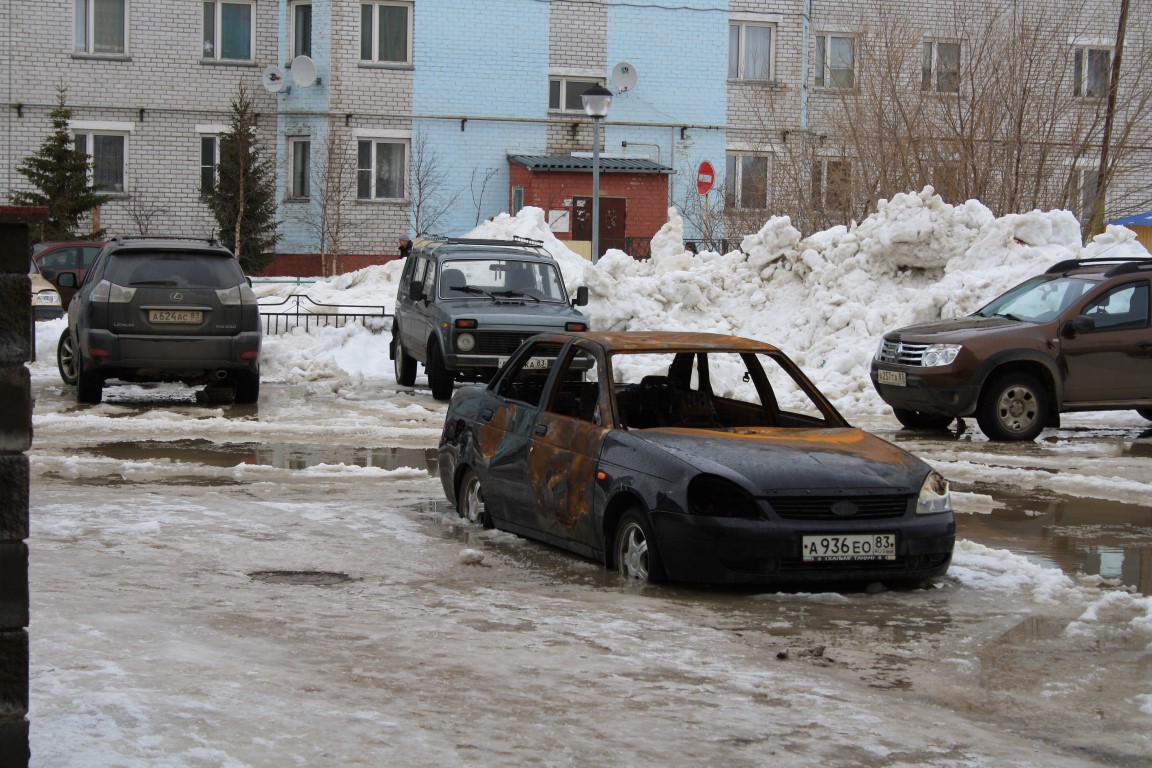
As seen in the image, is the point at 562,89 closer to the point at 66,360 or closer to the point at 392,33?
the point at 392,33

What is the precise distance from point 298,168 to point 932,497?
32253 millimetres

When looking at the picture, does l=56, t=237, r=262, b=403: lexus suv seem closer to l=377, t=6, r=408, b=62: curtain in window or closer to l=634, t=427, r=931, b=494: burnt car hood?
l=634, t=427, r=931, b=494: burnt car hood

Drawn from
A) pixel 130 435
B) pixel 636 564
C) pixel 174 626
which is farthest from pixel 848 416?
pixel 174 626

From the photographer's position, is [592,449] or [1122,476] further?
[1122,476]

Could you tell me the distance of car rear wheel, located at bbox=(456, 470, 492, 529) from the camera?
9677 mm

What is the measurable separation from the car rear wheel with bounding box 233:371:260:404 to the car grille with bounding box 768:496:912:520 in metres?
10.4

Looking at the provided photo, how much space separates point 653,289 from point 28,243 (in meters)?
18.9

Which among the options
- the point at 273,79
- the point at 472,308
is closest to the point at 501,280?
the point at 472,308

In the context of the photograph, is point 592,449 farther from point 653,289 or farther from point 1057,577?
point 653,289

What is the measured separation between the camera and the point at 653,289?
74.6ft

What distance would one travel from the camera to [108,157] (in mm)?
38000

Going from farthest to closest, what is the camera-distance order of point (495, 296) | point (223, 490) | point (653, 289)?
point (653, 289) → point (495, 296) → point (223, 490)

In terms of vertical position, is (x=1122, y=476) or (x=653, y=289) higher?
(x=653, y=289)

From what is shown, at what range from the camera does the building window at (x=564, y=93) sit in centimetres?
3916
